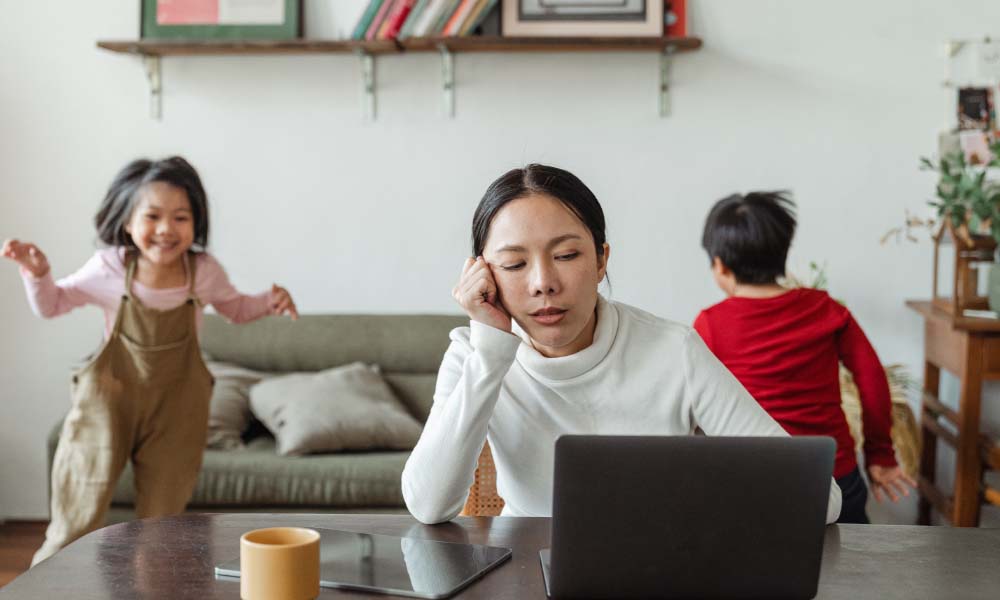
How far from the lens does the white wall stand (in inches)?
138

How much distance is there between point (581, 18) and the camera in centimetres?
342

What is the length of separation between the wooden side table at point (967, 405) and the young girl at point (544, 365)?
5.93 ft

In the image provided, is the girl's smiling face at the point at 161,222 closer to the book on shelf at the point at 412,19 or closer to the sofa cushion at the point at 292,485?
the sofa cushion at the point at 292,485

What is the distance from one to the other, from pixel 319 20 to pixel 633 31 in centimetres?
104

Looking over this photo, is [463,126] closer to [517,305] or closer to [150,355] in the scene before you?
[150,355]

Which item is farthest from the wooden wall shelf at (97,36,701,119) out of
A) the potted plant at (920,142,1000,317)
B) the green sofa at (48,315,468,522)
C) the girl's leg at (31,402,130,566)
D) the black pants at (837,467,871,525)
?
the black pants at (837,467,871,525)

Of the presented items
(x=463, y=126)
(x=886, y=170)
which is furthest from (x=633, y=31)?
(x=886, y=170)

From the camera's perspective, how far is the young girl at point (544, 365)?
4.59 feet

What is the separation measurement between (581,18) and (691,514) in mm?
2667

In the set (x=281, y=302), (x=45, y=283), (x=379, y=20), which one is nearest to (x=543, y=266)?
(x=281, y=302)

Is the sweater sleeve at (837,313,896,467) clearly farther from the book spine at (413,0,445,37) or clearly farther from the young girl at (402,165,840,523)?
the book spine at (413,0,445,37)

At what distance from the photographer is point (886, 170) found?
352cm

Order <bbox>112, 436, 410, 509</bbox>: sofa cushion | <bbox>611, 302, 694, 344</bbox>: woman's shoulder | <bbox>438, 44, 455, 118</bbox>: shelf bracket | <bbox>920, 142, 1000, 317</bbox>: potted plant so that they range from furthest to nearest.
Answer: <bbox>438, 44, 455, 118</bbox>: shelf bracket
<bbox>920, 142, 1000, 317</bbox>: potted plant
<bbox>112, 436, 410, 509</bbox>: sofa cushion
<bbox>611, 302, 694, 344</bbox>: woman's shoulder

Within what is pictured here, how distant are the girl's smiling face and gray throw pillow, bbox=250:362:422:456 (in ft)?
2.28
